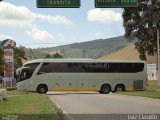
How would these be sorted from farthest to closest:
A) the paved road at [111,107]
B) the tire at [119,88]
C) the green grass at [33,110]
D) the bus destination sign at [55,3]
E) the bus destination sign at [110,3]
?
the tire at [119,88] < the bus destination sign at [110,3] < the bus destination sign at [55,3] < the paved road at [111,107] < the green grass at [33,110]

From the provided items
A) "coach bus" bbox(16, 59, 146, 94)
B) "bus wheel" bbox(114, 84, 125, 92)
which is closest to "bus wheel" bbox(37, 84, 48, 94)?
"coach bus" bbox(16, 59, 146, 94)

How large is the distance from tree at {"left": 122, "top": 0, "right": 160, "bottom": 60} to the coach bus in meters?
8.20

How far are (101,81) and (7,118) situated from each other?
33.5 m

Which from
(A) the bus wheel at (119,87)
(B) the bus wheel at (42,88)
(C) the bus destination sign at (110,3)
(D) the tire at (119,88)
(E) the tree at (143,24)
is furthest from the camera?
(E) the tree at (143,24)

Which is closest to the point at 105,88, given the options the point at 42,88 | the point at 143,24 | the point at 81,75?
the point at 81,75

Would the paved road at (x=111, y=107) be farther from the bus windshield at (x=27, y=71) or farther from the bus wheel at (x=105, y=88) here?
the bus wheel at (x=105, y=88)

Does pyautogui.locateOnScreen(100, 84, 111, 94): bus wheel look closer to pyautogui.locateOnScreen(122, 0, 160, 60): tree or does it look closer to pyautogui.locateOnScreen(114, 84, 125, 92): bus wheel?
pyautogui.locateOnScreen(114, 84, 125, 92): bus wheel

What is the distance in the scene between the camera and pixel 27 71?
48188 millimetres

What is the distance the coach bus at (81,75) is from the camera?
157 feet

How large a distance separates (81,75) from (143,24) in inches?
514

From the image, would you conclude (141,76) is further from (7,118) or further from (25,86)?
(7,118)

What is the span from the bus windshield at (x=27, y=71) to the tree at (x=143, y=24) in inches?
627

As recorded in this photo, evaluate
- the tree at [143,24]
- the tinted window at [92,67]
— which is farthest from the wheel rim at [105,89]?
the tree at [143,24]

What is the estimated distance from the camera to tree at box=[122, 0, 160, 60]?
188ft
